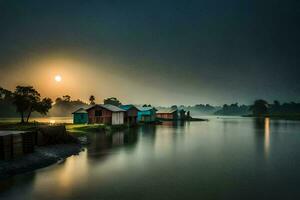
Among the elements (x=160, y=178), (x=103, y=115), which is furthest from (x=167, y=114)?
(x=160, y=178)

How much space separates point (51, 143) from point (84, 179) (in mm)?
15101

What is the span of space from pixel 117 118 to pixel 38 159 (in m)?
52.9

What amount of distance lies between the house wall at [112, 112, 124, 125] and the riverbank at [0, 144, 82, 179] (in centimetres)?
4058

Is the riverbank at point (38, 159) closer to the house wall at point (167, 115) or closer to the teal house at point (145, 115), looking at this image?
the teal house at point (145, 115)

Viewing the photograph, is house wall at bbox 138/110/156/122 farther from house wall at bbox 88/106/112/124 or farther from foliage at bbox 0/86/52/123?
foliage at bbox 0/86/52/123

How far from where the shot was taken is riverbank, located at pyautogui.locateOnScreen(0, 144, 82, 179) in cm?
2098

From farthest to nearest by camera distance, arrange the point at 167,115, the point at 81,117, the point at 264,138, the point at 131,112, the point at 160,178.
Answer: the point at 167,115, the point at 131,112, the point at 81,117, the point at 264,138, the point at 160,178

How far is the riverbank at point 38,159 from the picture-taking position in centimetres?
2098

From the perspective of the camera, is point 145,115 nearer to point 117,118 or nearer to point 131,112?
point 131,112

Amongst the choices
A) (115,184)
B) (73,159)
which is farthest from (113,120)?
(115,184)

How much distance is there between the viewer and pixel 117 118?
77938 mm

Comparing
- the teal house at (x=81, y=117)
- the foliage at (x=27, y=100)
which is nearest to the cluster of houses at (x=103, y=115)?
the teal house at (x=81, y=117)

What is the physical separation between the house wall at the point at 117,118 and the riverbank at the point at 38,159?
133ft

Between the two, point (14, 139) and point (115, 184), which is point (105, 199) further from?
point (14, 139)
